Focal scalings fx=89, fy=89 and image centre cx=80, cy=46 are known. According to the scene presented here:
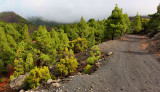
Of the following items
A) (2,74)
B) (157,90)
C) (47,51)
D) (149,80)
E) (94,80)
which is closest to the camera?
(157,90)

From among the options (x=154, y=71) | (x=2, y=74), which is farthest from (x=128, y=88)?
(x=2, y=74)

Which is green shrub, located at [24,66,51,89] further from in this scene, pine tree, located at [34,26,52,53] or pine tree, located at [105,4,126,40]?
pine tree, located at [105,4,126,40]

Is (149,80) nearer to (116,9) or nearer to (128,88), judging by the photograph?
(128,88)

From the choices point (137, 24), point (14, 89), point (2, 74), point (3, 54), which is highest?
point (137, 24)

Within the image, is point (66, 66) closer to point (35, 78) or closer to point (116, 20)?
point (35, 78)

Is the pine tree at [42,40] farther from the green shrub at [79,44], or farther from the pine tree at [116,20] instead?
the pine tree at [116,20]

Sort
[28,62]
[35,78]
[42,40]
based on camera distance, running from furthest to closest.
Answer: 1. [42,40]
2. [28,62]
3. [35,78]

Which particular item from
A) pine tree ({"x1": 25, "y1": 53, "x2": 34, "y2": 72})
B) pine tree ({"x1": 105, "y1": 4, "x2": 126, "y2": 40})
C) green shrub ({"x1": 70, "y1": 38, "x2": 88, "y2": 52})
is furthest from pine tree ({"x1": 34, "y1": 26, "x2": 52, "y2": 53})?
pine tree ({"x1": 105, "y1": 4, "x2": 126, "y2": 40})

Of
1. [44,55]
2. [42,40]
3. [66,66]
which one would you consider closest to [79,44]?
[42,40]

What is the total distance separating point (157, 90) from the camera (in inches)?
247

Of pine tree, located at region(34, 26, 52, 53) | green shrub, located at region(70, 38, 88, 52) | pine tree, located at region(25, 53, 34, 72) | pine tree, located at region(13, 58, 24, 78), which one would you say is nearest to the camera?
pine tree, located at region(25, 53, 34, 72)

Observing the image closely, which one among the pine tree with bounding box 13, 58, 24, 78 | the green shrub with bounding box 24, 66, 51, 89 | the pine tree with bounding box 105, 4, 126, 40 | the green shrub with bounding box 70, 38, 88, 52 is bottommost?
the pine tree with bounding box 13, 58, 24, 78

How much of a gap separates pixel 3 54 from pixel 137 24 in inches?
2435

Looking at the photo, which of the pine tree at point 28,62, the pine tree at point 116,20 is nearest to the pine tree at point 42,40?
the pine tree at point 28,62
